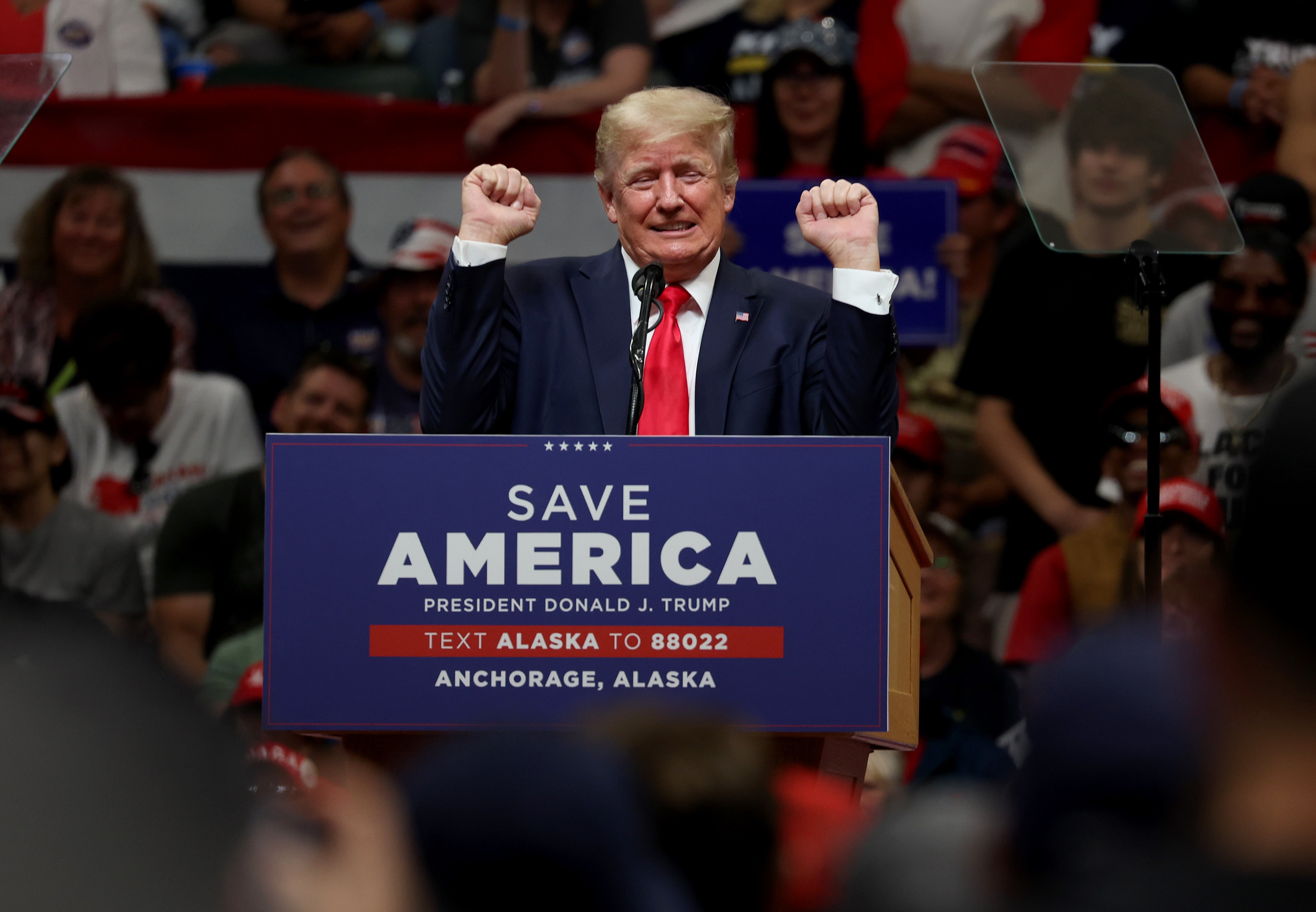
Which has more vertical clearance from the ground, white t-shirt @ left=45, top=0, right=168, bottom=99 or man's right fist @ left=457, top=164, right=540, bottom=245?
white t-shirt @ left=45, top=0, right=168, bottom=99

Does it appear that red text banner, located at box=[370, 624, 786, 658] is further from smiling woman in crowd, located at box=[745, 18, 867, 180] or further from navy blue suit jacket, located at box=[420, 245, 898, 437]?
smiling woman in crowd, located at box=[745, 18, 867, 180]

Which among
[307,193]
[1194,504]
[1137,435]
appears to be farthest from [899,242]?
[307,193]

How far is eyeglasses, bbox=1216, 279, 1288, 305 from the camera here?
5.39 meters

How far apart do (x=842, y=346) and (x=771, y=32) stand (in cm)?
366

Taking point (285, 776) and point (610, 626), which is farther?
point (610, 626)

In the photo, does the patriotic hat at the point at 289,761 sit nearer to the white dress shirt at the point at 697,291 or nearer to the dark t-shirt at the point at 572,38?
the white dress shirt at the point at 697,291

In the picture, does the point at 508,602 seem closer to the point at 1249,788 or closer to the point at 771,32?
the point at 1249,788

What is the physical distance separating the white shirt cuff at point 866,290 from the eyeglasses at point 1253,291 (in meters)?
2.64

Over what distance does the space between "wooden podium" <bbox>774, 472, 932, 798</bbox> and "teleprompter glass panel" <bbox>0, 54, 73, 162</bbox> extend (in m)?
1.93

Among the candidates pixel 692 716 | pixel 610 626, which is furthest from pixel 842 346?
pixel 692 716

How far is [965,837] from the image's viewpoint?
4.53 ft

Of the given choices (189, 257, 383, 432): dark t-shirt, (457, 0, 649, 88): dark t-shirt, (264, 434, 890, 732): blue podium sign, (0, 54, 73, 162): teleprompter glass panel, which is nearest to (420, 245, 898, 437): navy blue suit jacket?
(264, 434, 890, 732): blue podium sign

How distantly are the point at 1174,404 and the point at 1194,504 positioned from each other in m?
0.51

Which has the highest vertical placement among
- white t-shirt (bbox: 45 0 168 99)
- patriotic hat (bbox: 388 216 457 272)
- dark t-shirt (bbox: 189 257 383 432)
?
white t-shirt (bbox: 45 0 168 99)
